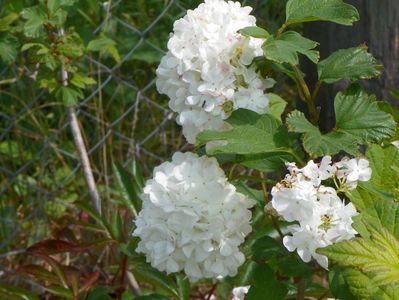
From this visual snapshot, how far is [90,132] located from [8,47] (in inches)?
34.9

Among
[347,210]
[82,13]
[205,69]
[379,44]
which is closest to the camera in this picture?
[347,210]

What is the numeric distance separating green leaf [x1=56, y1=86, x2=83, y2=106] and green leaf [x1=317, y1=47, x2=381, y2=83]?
2.42 feet

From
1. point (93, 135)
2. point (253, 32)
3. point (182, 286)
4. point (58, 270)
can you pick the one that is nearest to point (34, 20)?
point (58, 270)

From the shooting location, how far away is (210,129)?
1.35m

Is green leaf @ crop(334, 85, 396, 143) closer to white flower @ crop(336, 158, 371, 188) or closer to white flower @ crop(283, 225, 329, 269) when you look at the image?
white flower @ crop(336, 158, 371, 188)

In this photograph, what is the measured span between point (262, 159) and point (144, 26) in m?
1.56

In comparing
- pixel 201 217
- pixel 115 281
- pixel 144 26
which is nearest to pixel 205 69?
pixel 201 217

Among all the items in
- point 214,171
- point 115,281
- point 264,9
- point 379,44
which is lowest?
point 115,281

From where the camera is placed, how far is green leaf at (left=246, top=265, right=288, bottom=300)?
4.77 feet

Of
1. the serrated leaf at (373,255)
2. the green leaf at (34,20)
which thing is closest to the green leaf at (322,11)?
the serrated leaf at (373,255)

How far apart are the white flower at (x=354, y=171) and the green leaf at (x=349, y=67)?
0.16 m

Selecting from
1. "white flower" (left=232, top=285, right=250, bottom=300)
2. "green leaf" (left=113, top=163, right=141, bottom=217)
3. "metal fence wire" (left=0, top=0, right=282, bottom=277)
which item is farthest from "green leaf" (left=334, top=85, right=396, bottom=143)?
"metal fence wire" (left=0, top=0, right=282, bottom=277)

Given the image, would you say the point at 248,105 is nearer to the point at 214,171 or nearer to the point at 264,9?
the point at 214,171

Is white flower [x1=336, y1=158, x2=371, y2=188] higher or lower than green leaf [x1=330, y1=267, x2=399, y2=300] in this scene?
higher
